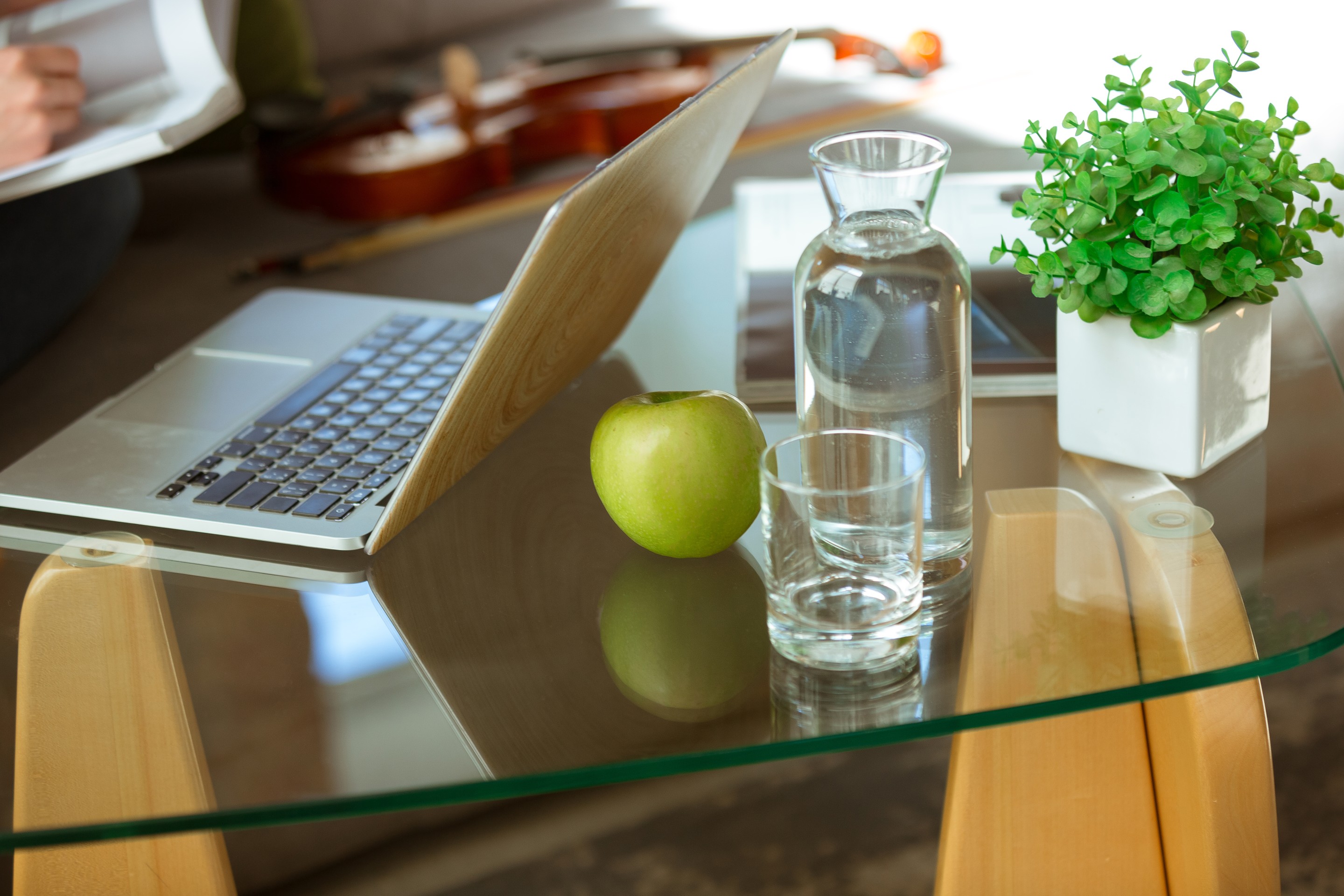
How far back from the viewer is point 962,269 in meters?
0.55

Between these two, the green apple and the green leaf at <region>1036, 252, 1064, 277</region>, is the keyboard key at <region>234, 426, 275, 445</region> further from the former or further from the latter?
the green leaf at <region>1036, 252, 1064, 277</region>

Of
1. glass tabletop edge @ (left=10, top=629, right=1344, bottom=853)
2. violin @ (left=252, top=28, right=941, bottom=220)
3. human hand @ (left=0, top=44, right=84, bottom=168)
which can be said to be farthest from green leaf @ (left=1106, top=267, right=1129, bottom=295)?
violin @ (left=252, top=28, right=941, bottom=220)

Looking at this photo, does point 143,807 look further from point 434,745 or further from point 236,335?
point 236,335

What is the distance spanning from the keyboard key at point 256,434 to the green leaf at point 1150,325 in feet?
1.57

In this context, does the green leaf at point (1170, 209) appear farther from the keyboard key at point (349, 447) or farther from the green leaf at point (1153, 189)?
the keyboard key at point (349, 447)

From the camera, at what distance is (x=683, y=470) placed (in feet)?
1.86

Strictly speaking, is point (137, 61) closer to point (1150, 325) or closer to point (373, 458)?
point (373, 458)

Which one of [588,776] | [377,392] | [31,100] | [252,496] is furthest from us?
[31,100]

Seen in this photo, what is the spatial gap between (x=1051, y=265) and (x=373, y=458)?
1.23 ft

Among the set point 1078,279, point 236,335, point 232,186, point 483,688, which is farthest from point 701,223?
point 232,186

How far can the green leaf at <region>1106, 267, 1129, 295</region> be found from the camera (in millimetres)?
593

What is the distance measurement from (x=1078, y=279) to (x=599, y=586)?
0.90ft

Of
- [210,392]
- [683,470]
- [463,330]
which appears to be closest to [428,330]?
[463,330]

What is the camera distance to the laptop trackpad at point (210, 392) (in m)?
0.76
